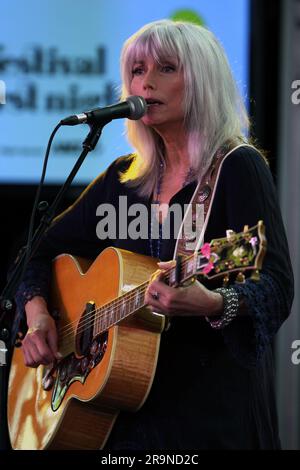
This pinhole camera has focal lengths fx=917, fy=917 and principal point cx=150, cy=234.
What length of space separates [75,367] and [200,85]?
38.5 inches

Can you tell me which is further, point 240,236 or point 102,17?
point 102,17

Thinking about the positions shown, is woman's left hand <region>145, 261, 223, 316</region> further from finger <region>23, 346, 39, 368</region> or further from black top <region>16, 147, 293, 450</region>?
finger <region>23, 346, 39, 368</region>

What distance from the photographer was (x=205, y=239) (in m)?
2.65

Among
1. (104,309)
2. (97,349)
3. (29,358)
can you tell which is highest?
(104,309)

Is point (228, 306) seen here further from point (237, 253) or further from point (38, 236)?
point (38, 236)

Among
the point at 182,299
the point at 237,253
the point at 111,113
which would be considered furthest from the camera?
the point at 111,113

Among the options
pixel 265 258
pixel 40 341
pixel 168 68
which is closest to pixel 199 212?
pixel 265 258

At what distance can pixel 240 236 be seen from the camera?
2.15 m

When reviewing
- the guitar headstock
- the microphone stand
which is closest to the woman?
the guitar headstock

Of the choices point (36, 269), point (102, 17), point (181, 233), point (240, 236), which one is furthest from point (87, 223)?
point (102, 17)

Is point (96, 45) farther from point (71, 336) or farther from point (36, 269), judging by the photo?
point (71, 336)

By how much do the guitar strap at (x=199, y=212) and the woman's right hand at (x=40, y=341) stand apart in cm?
68

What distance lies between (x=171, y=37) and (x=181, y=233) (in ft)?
2.12

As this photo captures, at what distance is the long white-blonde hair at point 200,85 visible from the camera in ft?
9.20
